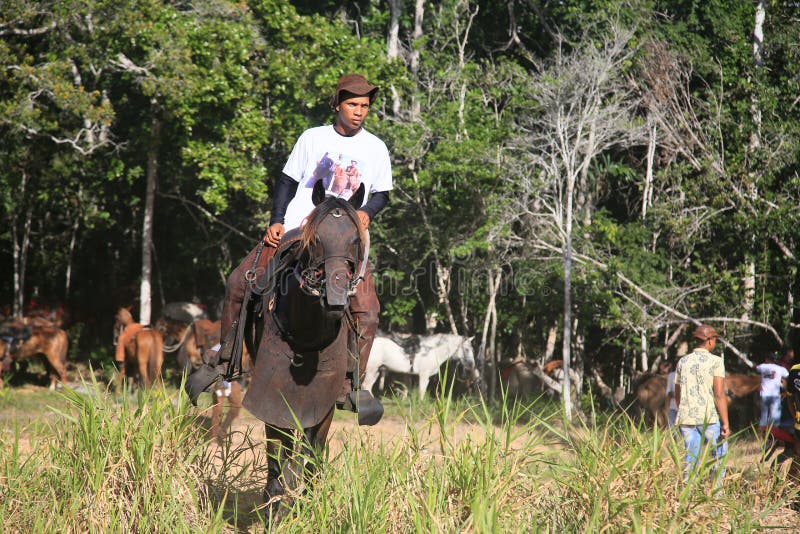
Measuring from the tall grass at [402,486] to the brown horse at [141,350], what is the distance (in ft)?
26.9

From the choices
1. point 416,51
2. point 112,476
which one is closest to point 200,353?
point 416,51

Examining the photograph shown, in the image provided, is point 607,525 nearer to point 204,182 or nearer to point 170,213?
point 204,182

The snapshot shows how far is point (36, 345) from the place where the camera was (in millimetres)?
16453

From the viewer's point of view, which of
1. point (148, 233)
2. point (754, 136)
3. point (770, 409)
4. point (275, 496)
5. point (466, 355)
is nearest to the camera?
point (275, 496)

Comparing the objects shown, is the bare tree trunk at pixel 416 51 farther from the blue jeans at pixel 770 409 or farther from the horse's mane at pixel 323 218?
the horse's mane at pixel 323 218

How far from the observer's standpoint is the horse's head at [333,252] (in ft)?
16.2

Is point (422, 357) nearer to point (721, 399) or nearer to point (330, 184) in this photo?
point (721, 399)

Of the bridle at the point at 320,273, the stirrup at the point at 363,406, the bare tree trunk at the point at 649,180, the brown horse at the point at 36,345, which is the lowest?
the brown horse at the point at 36,345

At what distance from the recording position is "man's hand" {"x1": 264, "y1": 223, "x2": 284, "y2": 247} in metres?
6.17

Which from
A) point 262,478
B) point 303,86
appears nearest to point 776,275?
point 303,86

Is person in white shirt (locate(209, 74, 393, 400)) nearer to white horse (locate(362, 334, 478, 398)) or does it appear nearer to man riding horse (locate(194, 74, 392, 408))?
man riding horse (locate(194, 74, 392, 408))

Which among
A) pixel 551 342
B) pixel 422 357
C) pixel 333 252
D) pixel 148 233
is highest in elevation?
pixel 148 233

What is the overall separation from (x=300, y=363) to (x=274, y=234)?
999mm

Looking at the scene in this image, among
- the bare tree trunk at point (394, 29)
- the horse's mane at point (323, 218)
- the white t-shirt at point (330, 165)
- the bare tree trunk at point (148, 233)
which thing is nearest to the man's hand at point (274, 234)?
the white t-shirt at point (330, 165)
